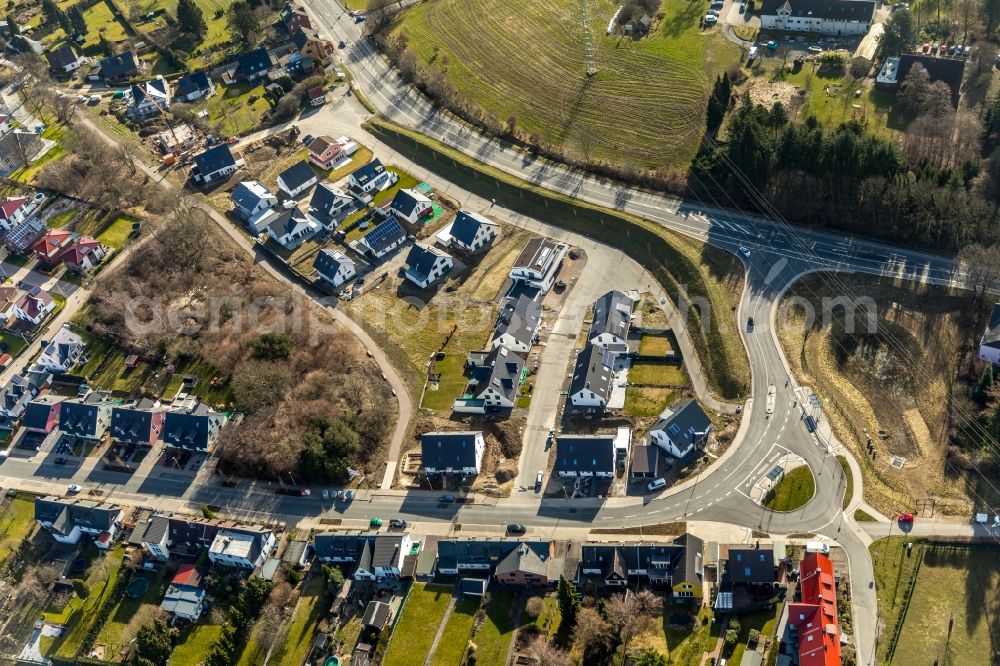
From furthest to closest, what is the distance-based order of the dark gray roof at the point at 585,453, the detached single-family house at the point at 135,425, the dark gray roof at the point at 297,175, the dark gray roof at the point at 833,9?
the dark gray roof at the point at 833,9 → the dark gray roof at the point at 297,175 → the detached single-family house at the point at 135,425 → the dark gray roof at the point at 585,453

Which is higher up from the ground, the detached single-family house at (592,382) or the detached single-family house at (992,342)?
the detached single-family house at (992,342)

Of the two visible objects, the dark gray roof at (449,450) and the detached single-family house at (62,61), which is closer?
the dark gray roof at (449,450)

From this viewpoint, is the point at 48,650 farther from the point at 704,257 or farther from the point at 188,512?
the point at 704,257

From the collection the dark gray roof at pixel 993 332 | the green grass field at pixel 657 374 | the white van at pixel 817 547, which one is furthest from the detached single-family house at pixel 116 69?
the dark gray roof at pixel 993 332

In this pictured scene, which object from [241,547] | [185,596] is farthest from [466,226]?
[185,596]

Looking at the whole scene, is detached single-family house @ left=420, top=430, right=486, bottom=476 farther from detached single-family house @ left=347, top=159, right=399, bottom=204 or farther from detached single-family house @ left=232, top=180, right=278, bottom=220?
detached single-family house @ left=232, top=180, right=278, bottom=220

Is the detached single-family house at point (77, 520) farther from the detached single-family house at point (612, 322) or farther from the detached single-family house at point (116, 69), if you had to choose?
the detached single-family house at point (116, 69)

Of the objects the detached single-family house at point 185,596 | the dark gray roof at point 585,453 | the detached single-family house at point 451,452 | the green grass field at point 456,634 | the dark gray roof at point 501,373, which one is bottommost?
the detached single-family house at point 185,596

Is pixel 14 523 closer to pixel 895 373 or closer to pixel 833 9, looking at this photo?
pixel 895 373
